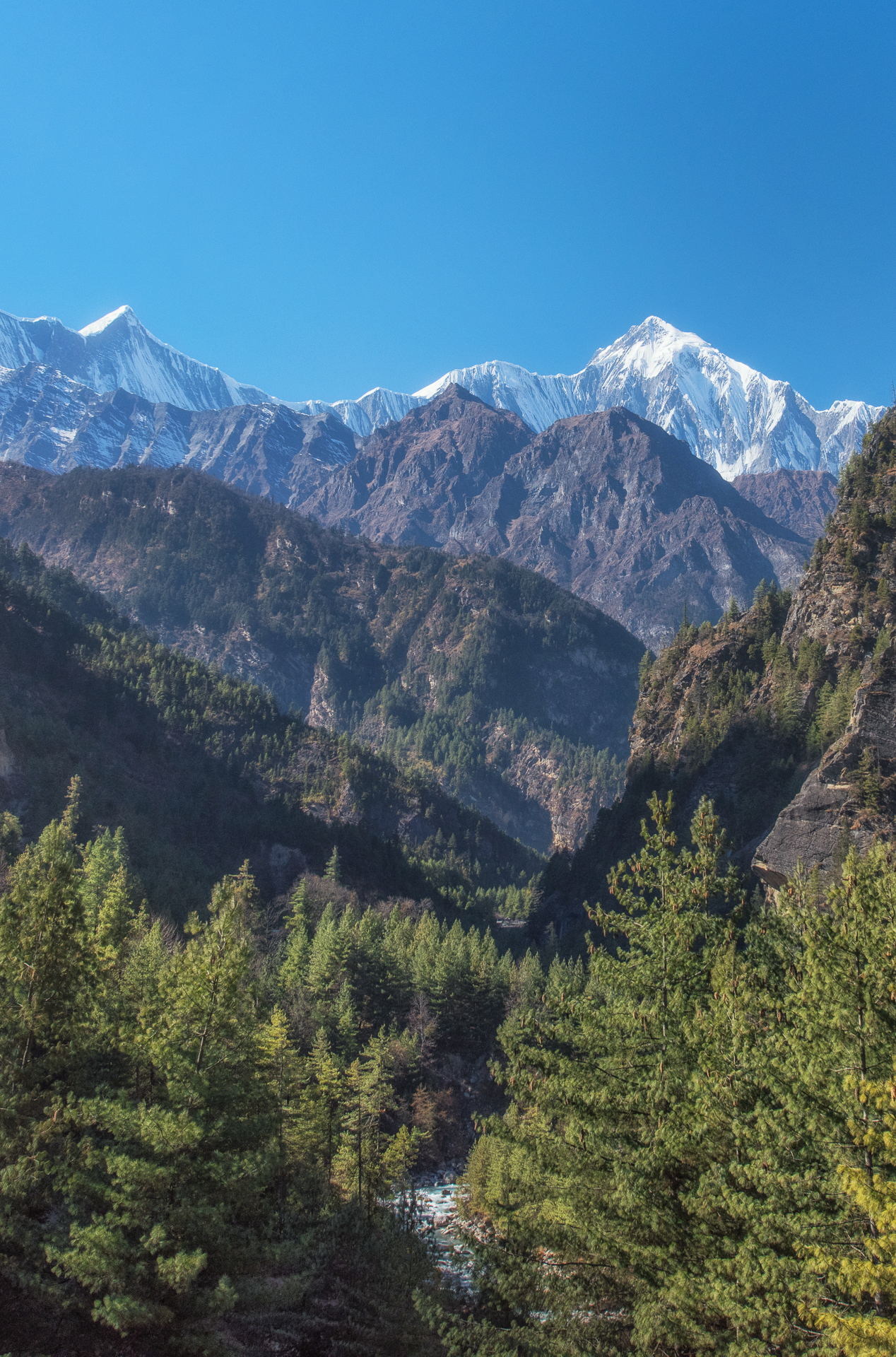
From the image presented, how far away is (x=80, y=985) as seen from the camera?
3005cm

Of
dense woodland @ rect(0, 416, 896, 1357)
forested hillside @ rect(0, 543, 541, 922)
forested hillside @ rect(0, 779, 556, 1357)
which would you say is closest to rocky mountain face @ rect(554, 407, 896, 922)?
forested hillside @ rect(0, 543, 541, 922)

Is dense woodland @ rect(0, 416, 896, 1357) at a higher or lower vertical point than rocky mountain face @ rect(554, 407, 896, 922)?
lower

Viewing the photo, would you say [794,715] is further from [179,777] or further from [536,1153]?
[179,777]

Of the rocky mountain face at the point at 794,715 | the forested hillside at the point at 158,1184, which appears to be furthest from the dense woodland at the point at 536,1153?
the rocky mountain face at the point at 794,715

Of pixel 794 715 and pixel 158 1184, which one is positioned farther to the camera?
pixel 794 715

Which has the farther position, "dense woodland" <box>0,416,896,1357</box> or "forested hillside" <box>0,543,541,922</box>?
"forested hillside" <box>0,543,541,922</box>

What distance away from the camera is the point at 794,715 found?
113438mm

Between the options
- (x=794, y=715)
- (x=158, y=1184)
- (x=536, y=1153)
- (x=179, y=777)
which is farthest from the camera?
(x=179, y=777)

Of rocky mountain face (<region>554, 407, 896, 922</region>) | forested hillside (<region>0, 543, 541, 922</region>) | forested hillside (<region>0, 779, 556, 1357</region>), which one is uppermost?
rocky mountain face (<region>554, 407, 896, 922</region>)

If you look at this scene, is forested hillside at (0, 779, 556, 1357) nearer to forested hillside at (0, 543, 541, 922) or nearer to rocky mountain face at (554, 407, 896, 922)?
rocky mountain face at (554, 407, 896, 922)

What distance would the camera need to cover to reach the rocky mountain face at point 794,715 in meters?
82.6

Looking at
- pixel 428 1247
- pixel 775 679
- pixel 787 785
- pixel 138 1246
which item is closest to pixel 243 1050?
pixel 138 1246

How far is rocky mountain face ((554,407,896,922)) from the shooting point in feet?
271

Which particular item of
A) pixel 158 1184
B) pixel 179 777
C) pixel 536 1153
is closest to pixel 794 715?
pixel 536 1153
